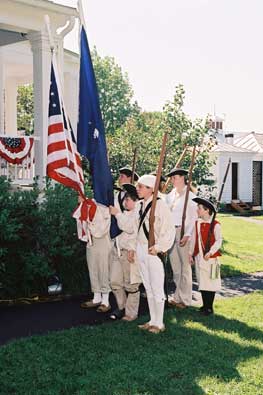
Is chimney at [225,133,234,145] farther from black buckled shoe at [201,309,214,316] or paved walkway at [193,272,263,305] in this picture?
black buckled shoe at [201,309,214,316]

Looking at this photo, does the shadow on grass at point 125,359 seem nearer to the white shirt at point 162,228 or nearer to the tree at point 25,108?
the white shirt at point 162,228

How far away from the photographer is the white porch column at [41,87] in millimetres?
10727

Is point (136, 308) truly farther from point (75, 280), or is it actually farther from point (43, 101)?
point (43, 101)

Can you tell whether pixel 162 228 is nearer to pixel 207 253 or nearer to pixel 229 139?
pixel 207 253

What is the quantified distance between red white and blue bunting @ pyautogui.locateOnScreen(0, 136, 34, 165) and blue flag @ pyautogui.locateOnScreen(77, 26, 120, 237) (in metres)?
3.05

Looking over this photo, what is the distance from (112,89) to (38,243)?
48.9 m

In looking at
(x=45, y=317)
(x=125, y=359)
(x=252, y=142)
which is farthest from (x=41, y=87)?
(x=252, y=142)

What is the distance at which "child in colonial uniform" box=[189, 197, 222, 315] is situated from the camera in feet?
26.2

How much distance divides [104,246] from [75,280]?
5.37 ft

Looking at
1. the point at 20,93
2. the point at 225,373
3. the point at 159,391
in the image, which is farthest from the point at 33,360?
the point at 20,93

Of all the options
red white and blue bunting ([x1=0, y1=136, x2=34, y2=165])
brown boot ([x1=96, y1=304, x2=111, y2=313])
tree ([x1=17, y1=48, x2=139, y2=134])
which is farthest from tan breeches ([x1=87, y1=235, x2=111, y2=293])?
tree ([x1=17, y1=48, x2=139, y2=134])

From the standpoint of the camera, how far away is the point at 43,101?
424 inches

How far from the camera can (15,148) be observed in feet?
34.7

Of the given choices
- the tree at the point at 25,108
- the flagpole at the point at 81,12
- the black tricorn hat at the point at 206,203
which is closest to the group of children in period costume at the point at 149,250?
the black tricorn hat at the point at 206,203
